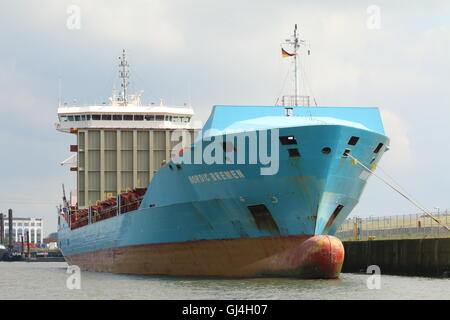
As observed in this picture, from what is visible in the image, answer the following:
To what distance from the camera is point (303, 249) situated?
27172 millimetres

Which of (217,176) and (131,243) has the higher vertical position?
(217,176)

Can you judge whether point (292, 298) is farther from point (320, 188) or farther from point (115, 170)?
point (115, 170)

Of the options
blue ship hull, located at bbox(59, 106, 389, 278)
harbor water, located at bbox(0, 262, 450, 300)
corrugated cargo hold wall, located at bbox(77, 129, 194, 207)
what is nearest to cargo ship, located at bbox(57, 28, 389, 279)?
blue ship hull, located at bbox(59, 106, 389, 278)

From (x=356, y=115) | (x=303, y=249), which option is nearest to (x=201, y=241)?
(x=303, y=249)

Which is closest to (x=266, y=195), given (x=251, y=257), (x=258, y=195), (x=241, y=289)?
(x=258, y=195)

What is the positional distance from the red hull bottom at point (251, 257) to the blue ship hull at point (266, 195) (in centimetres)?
4

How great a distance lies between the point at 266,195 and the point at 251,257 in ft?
7.79

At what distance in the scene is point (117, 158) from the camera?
153ft

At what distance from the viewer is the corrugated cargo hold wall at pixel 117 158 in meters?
46.8

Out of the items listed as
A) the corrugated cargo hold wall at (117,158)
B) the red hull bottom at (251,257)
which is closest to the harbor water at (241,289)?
the red hull bottom at (251,257)

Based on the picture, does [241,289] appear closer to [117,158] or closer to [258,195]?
[258,195]

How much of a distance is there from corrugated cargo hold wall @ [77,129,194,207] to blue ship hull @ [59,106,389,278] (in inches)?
554
